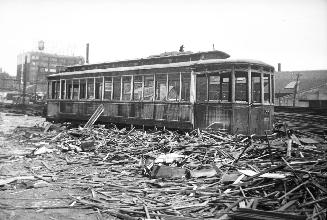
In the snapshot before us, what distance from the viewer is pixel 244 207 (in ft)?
14.1

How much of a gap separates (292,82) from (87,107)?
1306 inches

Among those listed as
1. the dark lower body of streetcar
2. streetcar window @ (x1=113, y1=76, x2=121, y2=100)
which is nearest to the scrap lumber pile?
the dark lower body of streetcar

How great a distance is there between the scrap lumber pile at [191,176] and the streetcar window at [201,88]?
1461mm

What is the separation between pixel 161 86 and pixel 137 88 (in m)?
1.51

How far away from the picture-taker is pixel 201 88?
11203 mm

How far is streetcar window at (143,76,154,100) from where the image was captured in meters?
12.8

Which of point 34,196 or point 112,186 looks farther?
point 112,186

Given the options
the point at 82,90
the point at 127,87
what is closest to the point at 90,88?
the point at 82,90

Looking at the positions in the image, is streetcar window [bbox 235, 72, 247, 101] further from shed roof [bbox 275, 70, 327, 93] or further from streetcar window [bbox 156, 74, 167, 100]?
shed roof [bbox 275, 70, 327, 93]

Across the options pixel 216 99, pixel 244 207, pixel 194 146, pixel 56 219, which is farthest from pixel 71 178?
pixel 216 99

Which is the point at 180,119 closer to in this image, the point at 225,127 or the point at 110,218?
the point at 225,127

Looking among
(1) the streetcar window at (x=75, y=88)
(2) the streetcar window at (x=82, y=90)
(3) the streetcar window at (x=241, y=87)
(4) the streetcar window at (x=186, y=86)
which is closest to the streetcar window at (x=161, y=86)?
(4) the streetcar window at (x=186, y=86)

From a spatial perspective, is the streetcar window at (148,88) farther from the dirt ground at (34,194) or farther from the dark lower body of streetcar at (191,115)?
the dirt ground at (34,194)

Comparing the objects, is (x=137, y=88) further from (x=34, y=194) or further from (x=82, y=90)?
(x=34, y=194)
